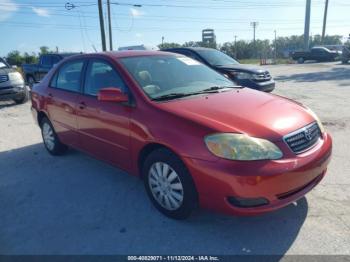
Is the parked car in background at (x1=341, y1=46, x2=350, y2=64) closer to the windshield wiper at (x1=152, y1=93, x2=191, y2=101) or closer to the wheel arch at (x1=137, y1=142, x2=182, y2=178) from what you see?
the windshield wiper at (x1=152, y1=93, x2=191, y2=101)

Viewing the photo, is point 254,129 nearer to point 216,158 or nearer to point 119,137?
point 216,158

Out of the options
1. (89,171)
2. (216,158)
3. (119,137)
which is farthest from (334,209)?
(89,171)

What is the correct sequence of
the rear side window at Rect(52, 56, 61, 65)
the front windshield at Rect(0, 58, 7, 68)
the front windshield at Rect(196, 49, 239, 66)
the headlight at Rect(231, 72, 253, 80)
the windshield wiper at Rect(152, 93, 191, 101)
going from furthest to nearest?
1. the rear side window at Rect(52, 56, 61, 65)
2. the front windshield at Rect(0, 58, 7, 68)
3. the front windshield at Rect(196, 49, 239, 66)
4. the headlight at Rect(231, 72, 253, 80)
5. the windshield wiper at Rect(152, 93, 191, 101)

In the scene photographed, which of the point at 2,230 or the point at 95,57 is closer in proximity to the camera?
the point at 2,230

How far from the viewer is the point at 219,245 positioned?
2996 millimetres

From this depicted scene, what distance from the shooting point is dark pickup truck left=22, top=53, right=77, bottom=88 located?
1399 cm

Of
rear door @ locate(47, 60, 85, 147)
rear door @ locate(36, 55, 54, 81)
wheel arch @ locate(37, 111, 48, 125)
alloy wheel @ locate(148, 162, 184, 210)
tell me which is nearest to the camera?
alloy wheel @ locate(148, 162, 184, 210)

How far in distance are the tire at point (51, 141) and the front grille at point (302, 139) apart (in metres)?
3.74

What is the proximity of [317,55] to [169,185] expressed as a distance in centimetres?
3743

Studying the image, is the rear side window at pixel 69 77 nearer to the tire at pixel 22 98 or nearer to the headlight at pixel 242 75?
the headlight at pixel 242 75

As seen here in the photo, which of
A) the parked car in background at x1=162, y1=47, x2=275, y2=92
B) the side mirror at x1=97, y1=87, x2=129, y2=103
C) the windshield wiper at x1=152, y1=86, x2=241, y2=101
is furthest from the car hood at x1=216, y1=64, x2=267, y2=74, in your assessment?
the side mirror at x1=97, y1=87, x2=129, y2=103

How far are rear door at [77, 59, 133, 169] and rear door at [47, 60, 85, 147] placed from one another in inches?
7.8

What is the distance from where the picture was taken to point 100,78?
4.29 m

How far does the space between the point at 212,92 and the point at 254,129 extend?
3.52 feet
